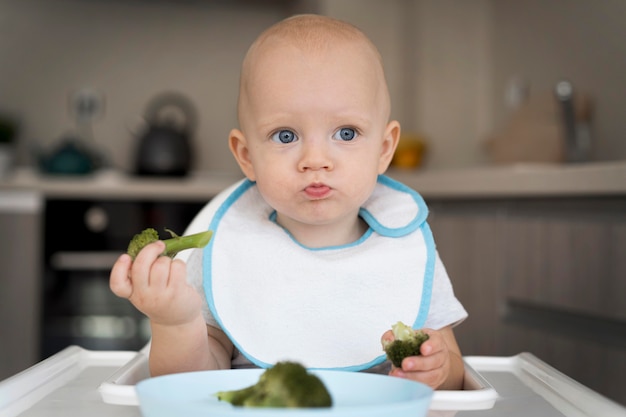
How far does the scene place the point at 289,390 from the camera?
1.81ft

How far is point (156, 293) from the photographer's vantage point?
741mm

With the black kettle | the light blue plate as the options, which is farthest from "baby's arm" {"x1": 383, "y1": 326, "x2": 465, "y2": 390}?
the black kettle

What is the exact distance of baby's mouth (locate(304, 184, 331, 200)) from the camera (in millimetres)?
929

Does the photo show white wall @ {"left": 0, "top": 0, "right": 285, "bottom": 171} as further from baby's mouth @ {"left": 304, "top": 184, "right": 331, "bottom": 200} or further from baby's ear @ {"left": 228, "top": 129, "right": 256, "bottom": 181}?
baby's mouth @ {"left": 304, "top": 184, "right": 331, "bottom": 200}

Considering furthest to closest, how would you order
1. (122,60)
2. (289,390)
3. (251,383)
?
(122,60)
(251,383)
(289,390)

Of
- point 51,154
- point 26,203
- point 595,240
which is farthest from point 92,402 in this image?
point 51,154

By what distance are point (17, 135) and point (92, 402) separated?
10.1ft

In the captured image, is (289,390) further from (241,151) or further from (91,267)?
(91,267)

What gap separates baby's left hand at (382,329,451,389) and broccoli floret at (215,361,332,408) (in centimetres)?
22

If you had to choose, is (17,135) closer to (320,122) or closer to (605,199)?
(605,199)

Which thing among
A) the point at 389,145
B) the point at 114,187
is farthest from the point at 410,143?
the point at 389,145

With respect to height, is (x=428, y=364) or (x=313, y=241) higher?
(x=313, y=241)

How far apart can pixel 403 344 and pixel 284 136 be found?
30 centimetres

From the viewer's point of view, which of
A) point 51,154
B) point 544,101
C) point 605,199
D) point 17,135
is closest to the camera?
point 605,199
